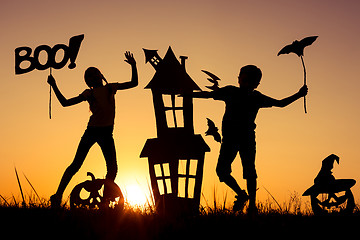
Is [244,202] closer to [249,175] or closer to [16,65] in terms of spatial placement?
[249,175]

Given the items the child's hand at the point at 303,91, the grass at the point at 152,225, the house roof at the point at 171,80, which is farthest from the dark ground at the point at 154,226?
the house roof at the point at 171,80

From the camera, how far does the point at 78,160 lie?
803cm

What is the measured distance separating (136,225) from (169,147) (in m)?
3.08

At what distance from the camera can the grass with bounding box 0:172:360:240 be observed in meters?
5.85

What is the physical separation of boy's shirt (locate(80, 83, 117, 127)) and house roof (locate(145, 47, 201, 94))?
1.40 metres

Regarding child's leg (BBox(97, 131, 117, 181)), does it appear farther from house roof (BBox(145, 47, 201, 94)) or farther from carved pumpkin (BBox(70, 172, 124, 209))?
house roof (BBox(145, 47, 201, 94))

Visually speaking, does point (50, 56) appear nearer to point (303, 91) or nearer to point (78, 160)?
point (78, 160)

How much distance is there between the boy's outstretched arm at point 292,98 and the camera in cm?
761

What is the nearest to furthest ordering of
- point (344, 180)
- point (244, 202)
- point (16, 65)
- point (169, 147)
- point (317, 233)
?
point (317, 233), point (244, 202), point (344, 180), point (16, 65), point (169, 147)

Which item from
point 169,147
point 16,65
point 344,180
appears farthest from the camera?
point 169,147

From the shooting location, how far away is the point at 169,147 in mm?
9242

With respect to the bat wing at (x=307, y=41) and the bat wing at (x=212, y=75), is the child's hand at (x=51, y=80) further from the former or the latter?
Answer: the bat wing at (x=307, y=41)

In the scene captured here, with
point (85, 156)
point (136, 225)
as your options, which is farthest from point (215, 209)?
point (85, 156)

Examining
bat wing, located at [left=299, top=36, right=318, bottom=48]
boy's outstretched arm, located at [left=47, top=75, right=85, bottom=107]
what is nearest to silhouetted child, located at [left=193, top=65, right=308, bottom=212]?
bat wing, located at [left=299, top=36, right=318, bottom=48]
